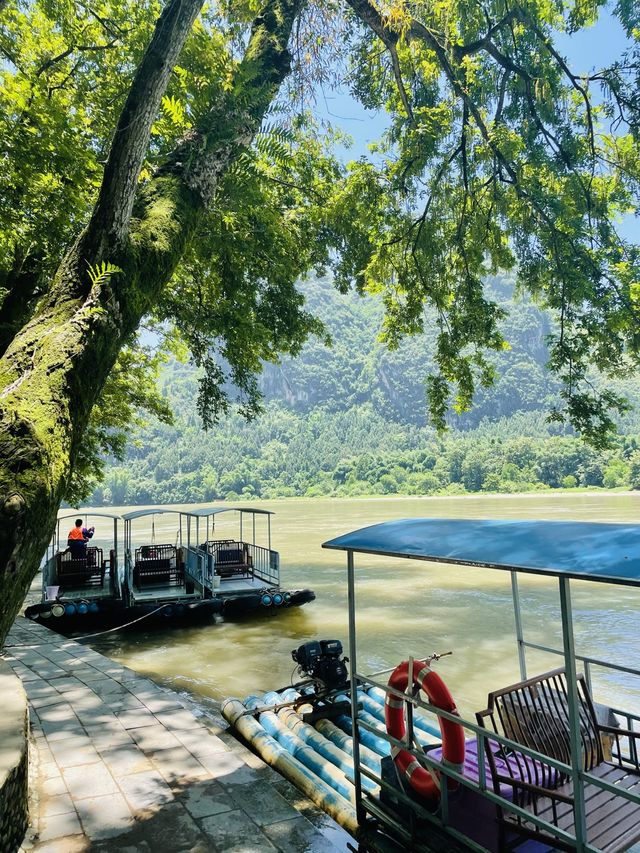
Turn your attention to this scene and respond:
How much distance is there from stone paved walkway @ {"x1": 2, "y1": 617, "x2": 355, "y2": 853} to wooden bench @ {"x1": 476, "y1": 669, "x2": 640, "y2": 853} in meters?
Result: 1.25

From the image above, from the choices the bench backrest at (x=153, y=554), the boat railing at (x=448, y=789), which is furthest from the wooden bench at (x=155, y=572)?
the boat railing at (x=448, y=789)

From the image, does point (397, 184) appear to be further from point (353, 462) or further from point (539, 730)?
point (353, 462)

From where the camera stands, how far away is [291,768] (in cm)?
550

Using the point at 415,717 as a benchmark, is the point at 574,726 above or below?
above

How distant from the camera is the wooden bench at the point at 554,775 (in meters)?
3.19

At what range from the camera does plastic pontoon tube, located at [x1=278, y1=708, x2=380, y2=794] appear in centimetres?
523

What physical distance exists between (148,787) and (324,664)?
304cm

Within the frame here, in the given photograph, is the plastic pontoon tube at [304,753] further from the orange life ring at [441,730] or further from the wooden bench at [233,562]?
the wooden bench at [233,562]

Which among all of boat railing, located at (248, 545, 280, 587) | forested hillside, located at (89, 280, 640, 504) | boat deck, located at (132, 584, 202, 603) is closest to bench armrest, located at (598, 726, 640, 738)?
boat deck, located at (132, 584, 202, 603)

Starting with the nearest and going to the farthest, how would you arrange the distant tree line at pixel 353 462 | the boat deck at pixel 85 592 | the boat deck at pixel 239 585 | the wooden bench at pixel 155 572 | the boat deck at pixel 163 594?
the boat deck at pixel 163 594, the boat deck at pixel 85 592, the boat deck at pixel 239 585, the wooden bench at pixel 155 572, the distant tree line at pixel 353 462

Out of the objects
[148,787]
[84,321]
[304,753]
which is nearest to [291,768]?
[304,753]

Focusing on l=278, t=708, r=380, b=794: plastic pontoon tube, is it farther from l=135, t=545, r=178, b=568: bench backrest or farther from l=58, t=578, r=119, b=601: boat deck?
l=135, t=545, r=178, b=568: bench backrest

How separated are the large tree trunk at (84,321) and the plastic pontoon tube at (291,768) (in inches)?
157

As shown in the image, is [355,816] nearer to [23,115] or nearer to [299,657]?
[299,657]
